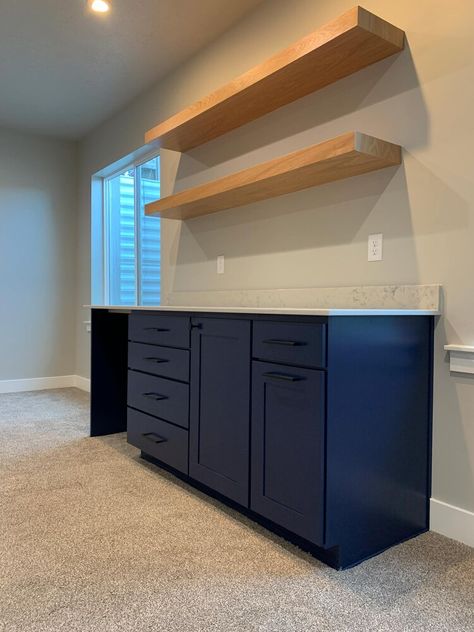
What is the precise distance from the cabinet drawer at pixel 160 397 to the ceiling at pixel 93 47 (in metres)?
2.12

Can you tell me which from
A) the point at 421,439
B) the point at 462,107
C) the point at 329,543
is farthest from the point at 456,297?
the point at 329,543

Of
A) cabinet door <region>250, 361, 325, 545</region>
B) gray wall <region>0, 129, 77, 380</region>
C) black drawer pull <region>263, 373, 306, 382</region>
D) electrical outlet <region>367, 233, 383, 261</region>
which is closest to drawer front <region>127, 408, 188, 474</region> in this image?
cabinet door <region>250, 361, 325, 545</region>

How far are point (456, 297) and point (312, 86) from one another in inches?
50.2

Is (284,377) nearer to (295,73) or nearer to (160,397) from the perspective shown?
(160,397)

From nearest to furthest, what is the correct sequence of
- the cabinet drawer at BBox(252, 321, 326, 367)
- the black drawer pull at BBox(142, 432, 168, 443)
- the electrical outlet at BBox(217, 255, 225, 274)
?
1. the cabinet drawer at BBox(252, 321, 326, 367)
2. the black drawer pull at BBox(142, 432, 168, 443)
3. the electrical outlet at BBox(217, 255, 225, 274)

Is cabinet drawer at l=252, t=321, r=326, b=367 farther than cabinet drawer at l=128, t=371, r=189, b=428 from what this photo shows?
No

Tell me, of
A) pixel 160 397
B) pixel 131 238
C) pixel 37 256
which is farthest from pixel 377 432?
pixel 37 256

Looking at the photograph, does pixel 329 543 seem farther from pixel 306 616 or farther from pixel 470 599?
pixel 470 599

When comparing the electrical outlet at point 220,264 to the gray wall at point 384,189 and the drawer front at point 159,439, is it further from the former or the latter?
the drawer front at point 159,439

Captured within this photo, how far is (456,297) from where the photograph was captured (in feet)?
6.32

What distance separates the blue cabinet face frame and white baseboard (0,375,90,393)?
10.6 ft

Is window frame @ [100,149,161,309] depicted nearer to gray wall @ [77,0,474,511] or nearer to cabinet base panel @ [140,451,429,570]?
gray wall @ [77,0,474,511]

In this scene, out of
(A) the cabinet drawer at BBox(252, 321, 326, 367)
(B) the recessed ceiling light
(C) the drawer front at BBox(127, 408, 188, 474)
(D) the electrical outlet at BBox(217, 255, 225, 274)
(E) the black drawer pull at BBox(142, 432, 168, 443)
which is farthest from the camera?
(D) the electrical outlet at BBox(217, 255, 225, 274)

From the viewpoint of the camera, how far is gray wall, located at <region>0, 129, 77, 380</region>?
5.07 meters
